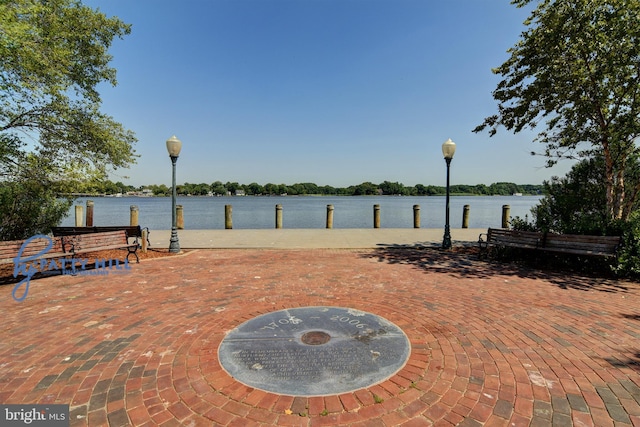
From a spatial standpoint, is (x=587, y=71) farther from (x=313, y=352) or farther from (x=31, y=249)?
(x=31, y=249)

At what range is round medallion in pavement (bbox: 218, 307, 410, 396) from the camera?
290cm

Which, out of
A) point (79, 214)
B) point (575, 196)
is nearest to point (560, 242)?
point (575, 196)

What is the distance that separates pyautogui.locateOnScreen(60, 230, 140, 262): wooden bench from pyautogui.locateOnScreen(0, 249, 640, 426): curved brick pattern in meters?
0.73

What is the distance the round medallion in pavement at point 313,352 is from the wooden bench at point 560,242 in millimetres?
6013

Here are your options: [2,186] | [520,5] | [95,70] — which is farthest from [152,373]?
[520,5]

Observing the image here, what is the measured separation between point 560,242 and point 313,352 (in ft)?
24.7

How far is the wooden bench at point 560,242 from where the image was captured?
7066mm

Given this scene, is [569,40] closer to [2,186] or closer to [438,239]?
[438,239]

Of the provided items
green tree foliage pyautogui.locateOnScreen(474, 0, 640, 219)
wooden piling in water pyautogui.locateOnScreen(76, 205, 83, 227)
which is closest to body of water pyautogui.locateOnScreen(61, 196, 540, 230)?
wooden piling in water pyautogui.locateOnScreen(76, 205, 83, 227)

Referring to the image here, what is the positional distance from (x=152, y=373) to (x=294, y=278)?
13.0 ft

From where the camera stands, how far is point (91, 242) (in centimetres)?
776

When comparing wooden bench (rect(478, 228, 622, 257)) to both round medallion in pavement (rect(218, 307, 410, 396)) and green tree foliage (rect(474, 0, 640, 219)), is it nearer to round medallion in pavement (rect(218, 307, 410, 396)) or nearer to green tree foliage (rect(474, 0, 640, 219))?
green tree foliage (rect(474, 0, 640, 219))

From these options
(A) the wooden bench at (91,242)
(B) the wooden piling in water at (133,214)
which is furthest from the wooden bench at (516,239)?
(B) the wooden piling in water at (133,214)

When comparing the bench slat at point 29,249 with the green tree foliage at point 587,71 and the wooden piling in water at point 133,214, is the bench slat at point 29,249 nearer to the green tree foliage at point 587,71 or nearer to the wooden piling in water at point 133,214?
the wooden piling in water at point 133,214
